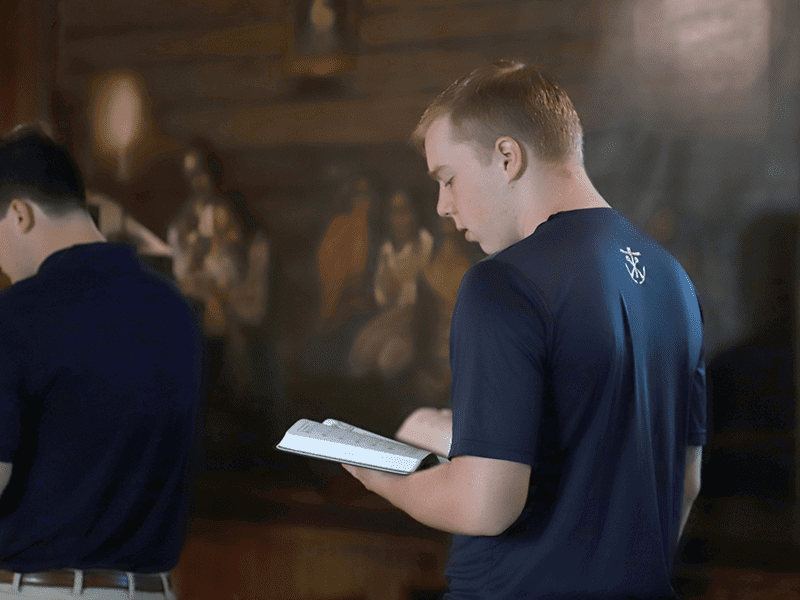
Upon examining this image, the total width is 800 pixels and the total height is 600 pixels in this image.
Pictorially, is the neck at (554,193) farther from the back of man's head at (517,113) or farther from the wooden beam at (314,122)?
the wooden beam at (314,122)

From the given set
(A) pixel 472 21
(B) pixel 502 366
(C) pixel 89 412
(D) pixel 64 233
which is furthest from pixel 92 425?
(A) pixel 472 21

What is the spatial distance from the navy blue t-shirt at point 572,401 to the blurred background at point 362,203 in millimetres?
934

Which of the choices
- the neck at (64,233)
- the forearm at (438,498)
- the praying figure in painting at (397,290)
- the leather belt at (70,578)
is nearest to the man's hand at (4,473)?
the leather belt at (70,578)

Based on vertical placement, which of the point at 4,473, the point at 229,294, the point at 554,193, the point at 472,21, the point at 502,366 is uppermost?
the point at 472,21

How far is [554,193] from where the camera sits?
1091 mm

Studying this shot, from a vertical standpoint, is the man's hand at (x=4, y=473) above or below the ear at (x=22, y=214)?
below

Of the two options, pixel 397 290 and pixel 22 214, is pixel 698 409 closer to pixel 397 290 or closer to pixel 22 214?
pixel 397 290

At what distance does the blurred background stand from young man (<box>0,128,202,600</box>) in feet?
1.98

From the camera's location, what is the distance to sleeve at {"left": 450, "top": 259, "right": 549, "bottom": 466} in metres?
0.90

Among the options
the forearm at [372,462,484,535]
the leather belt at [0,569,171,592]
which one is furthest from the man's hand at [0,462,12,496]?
the forearm at [372,462,484,535]

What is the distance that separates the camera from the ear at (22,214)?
5.89 ft

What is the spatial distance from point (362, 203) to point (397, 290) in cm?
29

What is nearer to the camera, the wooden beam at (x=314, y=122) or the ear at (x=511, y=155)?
the ear at (x=511, y=155)

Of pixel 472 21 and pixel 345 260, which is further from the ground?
pixel 472 21
